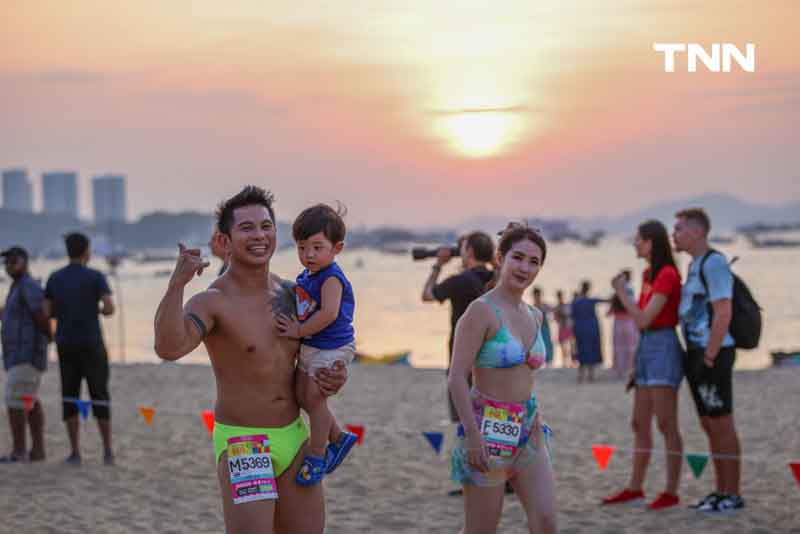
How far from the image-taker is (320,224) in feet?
13.4

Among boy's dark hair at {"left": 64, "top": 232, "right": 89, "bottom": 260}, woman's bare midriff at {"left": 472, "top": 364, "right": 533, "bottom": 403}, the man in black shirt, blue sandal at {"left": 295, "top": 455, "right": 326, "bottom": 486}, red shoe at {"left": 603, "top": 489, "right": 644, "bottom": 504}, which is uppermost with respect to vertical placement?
boy's dark hair at {"left": 64, "top": 232, "right": 89, "bottom": 260}

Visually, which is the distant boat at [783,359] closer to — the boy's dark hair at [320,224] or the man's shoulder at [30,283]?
the man's shoulder at [30,283]

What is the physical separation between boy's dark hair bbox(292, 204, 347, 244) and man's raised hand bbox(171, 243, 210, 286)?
0.45m

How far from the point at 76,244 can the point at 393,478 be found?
3.22 metres

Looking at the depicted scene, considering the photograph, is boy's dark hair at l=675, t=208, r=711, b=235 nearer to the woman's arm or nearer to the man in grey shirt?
the woman's arm

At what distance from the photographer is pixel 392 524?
24.6ft

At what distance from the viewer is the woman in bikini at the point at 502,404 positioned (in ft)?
15.4

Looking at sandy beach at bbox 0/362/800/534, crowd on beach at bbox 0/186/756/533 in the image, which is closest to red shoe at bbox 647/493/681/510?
sandy beach at bbox 0/362/800/534

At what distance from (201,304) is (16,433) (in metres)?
6.61

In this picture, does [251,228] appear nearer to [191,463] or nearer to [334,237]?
[334,237]

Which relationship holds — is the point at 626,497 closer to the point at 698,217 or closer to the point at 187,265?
the point at 698,217

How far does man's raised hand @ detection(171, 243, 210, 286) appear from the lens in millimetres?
3689

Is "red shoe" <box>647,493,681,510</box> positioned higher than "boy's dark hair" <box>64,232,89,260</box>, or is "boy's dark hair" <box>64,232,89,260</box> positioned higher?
"boy's dark hair" <box>64,232,89,260</box>

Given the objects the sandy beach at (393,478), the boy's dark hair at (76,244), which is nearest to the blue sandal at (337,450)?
the sandy beach at (393,478)
